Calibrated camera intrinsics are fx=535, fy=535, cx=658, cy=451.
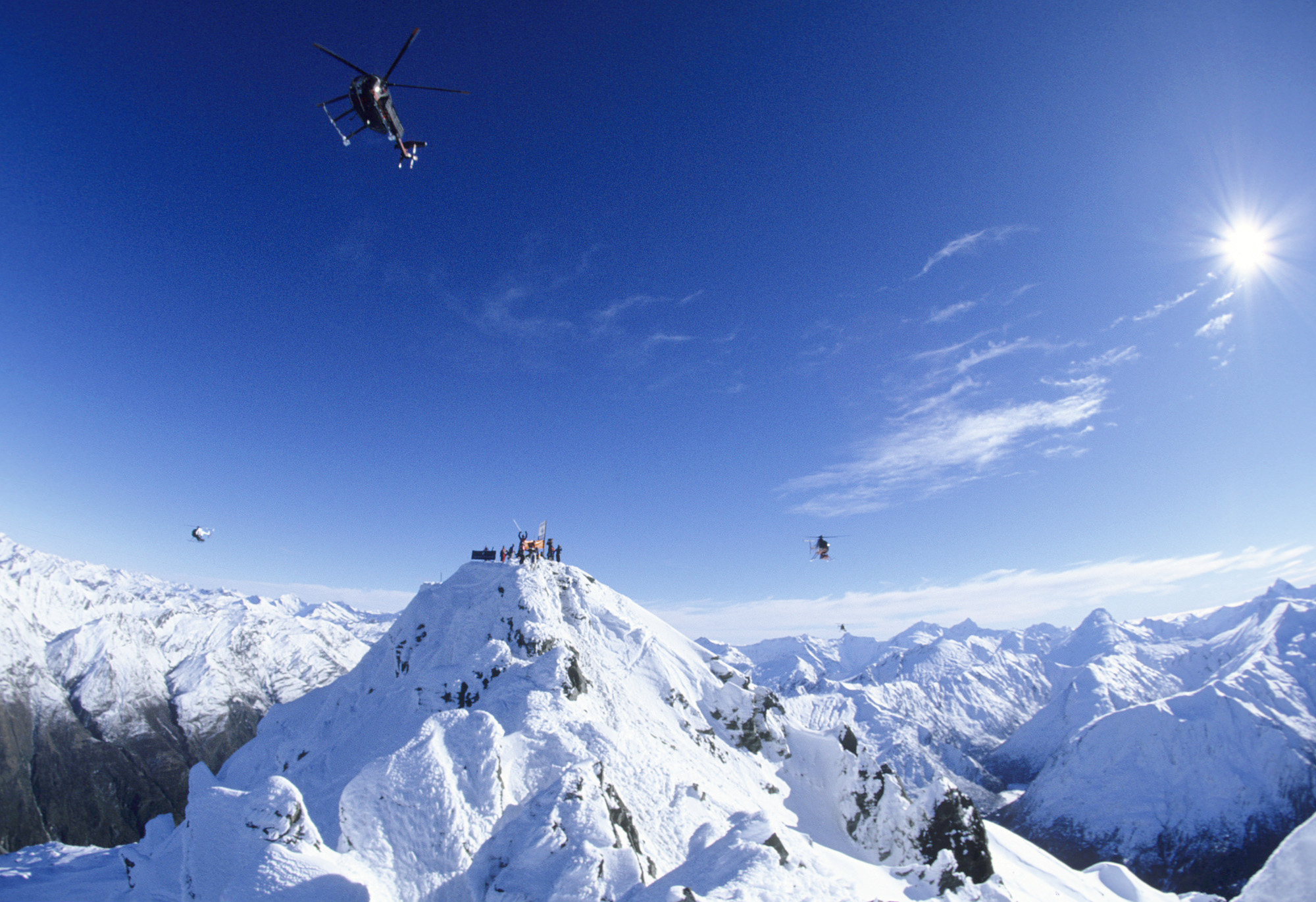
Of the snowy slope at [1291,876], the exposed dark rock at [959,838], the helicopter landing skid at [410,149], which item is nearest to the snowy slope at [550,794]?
the exposed dark rock at [959,838]

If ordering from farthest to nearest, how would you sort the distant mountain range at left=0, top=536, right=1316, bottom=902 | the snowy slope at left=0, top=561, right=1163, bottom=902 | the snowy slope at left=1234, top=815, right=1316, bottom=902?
the distant mountain range at left=0, top=536, right=1316, bottom=902 → the snowy slope at left=0, top=561, right=1163, bottom=902 → the snowy slope at left=1234, top=815, right=1316, bottom=902

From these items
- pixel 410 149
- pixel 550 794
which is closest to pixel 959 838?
pixel 550 794

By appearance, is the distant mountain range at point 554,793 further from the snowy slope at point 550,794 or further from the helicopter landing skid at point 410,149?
the helicopter landing skid at point 410,149

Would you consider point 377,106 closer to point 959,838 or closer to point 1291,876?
point 1291,876

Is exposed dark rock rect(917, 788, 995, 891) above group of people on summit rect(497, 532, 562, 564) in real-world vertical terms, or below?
below

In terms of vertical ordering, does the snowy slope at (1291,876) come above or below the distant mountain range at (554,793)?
above

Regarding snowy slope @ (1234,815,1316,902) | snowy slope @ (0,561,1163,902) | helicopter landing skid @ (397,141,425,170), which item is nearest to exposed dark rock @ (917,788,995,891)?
snowy slope @ (0,561,1163,902)

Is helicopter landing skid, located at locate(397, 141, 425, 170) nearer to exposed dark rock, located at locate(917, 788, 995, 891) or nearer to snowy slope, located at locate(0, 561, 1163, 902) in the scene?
snowy slope, located at locate(0, 561, 1163, 902)

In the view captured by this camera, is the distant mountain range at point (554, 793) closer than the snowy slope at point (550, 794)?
No
